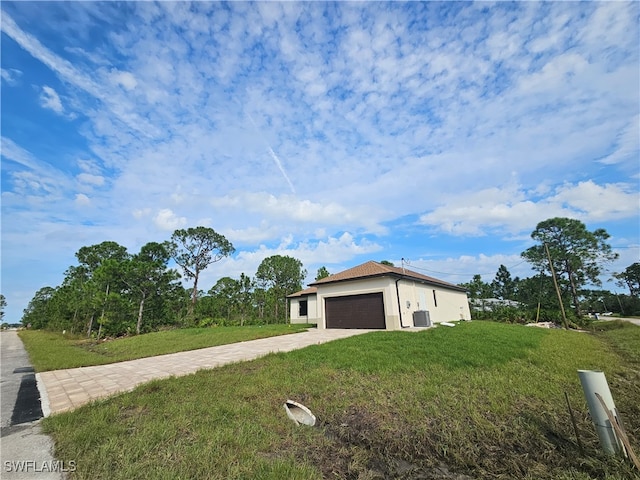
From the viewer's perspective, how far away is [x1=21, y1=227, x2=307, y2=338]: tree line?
2272 centimetres

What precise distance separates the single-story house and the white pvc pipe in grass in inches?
441

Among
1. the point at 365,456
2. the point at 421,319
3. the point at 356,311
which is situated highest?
the point at 356,311

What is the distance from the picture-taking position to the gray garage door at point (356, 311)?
49.5 ft

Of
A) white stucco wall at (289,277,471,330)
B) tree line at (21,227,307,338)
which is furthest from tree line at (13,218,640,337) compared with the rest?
white stucco wall at (289,277,471,330)

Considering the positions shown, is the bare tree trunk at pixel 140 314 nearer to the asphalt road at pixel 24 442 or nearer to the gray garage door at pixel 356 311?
the gray garage door at pixel 356 311

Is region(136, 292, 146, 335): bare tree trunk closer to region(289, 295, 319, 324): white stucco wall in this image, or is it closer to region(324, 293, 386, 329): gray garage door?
region(289, 295, 319, 324): white stucco wall

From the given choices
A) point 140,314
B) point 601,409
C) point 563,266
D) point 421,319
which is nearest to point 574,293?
point 563,266

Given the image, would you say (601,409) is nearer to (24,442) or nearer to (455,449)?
(455,449)

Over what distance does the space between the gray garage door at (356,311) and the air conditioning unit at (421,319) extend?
217 centimetres

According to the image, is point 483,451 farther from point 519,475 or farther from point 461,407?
point 461,407

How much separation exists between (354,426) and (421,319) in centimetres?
1259

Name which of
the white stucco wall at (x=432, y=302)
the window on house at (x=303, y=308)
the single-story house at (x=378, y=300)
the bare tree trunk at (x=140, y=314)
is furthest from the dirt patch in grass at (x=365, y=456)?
the bare tree trunk at (x=140, y=314)

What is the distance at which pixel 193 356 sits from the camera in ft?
29.6

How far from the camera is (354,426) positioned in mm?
3928
